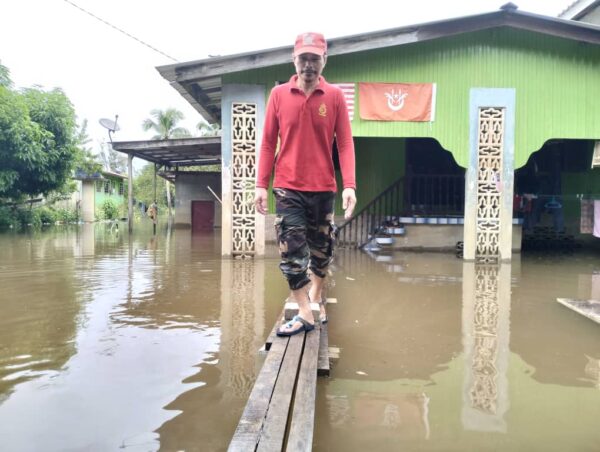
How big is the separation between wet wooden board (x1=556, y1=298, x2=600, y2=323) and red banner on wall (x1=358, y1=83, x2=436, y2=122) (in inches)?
196

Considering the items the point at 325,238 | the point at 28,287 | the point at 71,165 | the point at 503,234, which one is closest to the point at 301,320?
the point at 325,238

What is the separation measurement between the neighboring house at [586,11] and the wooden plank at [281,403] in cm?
1545

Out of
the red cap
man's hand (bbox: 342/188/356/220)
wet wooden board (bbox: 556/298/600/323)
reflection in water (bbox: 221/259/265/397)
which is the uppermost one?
the red cap

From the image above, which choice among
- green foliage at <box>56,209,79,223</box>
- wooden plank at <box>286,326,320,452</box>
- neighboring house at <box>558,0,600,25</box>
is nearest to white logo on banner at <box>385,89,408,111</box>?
wooden plank at <box>286,326,320,452</box>

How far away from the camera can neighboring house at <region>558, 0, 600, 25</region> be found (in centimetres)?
1352

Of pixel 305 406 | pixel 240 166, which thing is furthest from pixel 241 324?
pixel 240 166

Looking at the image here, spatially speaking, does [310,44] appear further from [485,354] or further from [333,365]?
[485,354]

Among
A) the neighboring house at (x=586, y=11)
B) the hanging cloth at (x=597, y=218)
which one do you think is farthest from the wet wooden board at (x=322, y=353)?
the neighboring house at (x=586, y=11)

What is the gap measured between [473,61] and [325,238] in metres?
7.13

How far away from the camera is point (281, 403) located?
1.97m

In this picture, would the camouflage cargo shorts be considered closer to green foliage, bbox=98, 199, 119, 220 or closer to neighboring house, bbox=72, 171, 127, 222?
neighboring house, bbox=72, 171, 127, 222

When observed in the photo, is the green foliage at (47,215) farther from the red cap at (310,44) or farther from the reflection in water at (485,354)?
the red cap at (310,44)

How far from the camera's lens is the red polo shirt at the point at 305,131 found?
9.76ft

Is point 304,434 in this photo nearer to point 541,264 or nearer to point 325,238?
point 325,238
